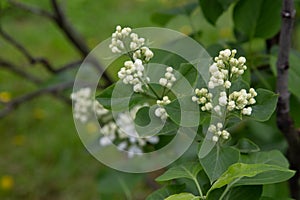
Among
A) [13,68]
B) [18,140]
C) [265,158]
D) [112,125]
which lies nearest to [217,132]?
[265,158]

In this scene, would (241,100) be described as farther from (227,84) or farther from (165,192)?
(165,192)

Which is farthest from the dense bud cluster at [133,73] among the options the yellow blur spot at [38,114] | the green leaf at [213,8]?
the yellow blur spot at [38,114]

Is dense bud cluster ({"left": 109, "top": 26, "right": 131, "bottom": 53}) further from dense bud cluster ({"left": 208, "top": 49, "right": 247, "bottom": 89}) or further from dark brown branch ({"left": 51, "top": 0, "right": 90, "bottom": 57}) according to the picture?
dark brown branch ({"left": 51, "top": 0, "right": 90, "bottom": 57})

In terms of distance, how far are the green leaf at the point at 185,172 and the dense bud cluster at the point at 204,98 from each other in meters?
0.11

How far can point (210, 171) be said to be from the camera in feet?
2.52

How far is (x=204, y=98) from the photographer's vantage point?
2.47 feet

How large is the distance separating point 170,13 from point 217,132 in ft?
1.95

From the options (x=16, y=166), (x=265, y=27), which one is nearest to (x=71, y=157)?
(x=16, y=166)

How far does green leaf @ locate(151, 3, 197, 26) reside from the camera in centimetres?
132

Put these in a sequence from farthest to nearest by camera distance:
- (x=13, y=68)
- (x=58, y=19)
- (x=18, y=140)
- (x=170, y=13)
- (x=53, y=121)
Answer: (x=53, y=121)
(x=18, y=140)
(x=13, y=68)
(x=58, y=19)
(x=170, y=13)

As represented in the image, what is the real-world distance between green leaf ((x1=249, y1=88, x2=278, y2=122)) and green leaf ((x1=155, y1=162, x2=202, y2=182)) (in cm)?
12

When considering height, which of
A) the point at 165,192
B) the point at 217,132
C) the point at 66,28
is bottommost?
the point at 66,28

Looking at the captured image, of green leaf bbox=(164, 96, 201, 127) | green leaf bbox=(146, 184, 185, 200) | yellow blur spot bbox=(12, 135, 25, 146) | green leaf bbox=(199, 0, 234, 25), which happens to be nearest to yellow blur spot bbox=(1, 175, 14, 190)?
yellow blur spot bbox=(12, 135, 25, 146)

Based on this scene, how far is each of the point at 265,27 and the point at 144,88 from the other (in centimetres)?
43
